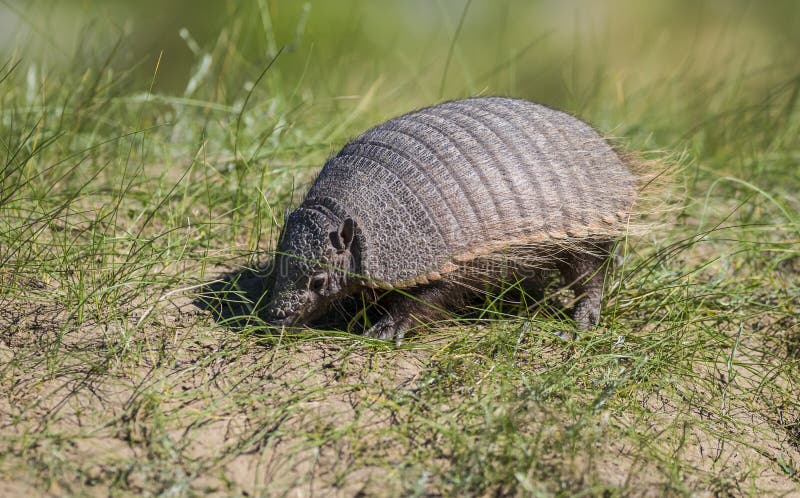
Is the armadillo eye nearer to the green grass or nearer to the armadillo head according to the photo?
the armadillo head

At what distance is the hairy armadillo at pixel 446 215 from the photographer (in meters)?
3.78

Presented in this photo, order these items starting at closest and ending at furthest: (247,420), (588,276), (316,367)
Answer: (247,420), (316,367), (588,276)

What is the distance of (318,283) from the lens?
3770 mm

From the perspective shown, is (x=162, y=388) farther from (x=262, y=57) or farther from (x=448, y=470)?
(x=262, y=57)

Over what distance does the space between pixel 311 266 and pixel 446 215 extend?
0.66 metres

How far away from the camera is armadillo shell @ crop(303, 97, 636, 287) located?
381 centimetres

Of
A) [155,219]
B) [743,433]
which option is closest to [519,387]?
[743,433]

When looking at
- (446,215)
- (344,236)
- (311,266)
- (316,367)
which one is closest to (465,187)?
(446,215)

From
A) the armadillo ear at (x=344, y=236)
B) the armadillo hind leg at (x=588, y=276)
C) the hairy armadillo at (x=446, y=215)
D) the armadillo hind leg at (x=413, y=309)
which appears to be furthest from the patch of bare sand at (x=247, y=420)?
the armadillo hind leg at (x=588, y=276)

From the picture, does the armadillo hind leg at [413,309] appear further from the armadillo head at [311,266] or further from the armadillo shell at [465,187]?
the armadillo head at [311,266]

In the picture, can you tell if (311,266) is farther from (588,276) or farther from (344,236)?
(588,276)

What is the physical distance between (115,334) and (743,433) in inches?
105

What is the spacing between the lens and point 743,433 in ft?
11.5

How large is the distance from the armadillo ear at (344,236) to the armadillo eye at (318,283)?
0.46ft
